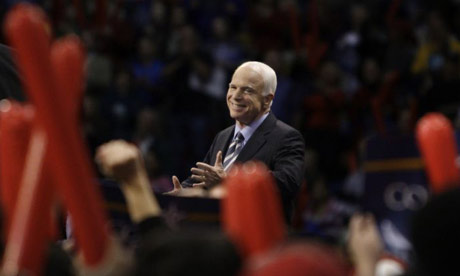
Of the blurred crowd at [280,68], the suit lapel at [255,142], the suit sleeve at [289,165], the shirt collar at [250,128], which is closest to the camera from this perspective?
the suit sleeve at [289,165]

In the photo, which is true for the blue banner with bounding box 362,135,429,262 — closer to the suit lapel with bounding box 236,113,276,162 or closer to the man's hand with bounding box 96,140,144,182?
the man's hand with bounding box 96,140,144,182

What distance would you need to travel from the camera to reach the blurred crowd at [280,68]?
831 cm

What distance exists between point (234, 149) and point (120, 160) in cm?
283

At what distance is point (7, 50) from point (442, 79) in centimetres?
581

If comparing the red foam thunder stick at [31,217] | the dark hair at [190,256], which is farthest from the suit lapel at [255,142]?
the dark hair at [190,256]

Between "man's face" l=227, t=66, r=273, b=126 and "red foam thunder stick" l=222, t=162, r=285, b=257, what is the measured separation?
294cm

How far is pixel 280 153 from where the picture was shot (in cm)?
413

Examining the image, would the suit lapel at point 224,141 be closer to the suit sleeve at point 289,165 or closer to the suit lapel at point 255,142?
the suit lapel at point 255,142

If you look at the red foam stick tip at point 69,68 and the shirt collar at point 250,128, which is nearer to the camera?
the red foam stick tip at point 69,68

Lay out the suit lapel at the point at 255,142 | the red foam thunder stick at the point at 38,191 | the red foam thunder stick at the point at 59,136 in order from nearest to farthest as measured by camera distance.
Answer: the red foam thunder stick at the point at 59,136 < the red foam thunder stick at the point at 38,191 < the suit lapel at the point at 255,142

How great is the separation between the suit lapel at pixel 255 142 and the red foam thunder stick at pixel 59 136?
281 cm

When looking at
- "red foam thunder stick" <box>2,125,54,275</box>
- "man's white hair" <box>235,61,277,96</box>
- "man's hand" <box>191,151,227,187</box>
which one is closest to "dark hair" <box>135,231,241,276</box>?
"red foam thunder stick" <box>2,125,54,275</box>

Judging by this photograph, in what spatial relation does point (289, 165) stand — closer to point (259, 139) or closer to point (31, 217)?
point (259, 139)

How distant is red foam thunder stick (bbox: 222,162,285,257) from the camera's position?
1.30 meters
